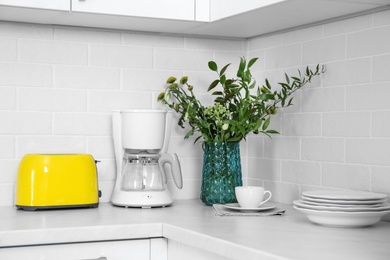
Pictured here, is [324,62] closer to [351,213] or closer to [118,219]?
[351,213]

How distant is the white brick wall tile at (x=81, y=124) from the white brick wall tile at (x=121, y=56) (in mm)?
193

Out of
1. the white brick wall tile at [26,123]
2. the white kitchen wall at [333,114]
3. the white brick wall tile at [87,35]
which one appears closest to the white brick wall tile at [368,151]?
the white kitchen wall at [333,114]

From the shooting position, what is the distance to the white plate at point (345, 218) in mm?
1824

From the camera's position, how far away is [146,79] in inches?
101

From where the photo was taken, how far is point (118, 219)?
6.62 ft

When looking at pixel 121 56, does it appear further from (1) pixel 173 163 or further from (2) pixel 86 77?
(1) pixel 173 163

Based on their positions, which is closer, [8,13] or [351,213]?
[351,213]

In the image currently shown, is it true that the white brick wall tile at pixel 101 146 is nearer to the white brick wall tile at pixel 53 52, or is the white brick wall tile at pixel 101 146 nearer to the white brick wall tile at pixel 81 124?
the white brick wall tile at pixel 81 124

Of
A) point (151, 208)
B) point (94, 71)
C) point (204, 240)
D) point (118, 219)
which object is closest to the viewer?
point (204, 240)

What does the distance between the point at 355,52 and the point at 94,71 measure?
36.3 inches

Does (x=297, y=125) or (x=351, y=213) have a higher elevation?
(x=297, y=125)

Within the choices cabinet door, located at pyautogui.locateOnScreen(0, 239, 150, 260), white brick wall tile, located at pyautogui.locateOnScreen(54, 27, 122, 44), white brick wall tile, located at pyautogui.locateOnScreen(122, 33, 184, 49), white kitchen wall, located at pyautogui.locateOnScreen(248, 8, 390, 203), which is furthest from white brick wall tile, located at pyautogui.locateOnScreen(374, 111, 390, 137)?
white brick wall tile, located at pyautogui.locateOnScreen(54, 27, 122, 44)

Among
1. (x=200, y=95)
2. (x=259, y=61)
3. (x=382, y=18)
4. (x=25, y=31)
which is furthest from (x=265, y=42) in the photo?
(x=25, y=31)

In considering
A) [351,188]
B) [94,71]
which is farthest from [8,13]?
[351,188]
